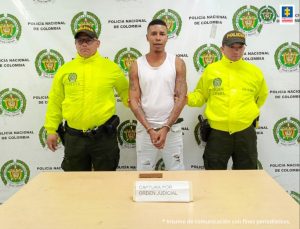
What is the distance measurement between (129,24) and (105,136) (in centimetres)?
104

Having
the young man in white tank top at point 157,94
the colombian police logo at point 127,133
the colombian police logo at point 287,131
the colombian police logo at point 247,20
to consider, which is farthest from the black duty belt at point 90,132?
the colombian police logo at point 287,131

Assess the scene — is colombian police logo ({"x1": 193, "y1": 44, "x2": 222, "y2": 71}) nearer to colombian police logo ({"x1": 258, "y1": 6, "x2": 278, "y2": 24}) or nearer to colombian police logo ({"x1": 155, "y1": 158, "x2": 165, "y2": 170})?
colombian police logo ({"x1": 258, "y1": 6, "x2": 278, "y2": 24})

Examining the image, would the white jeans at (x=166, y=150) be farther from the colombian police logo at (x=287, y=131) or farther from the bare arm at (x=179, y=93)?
the colombian police logo at (x=287, y=131)

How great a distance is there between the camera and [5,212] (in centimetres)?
125

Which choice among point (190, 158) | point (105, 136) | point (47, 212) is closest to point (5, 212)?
A: point (47, 212)

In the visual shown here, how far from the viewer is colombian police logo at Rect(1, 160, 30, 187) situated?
3.05 meters

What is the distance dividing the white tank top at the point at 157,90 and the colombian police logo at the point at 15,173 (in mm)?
1390

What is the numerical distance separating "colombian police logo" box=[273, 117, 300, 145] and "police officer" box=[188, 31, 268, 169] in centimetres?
55

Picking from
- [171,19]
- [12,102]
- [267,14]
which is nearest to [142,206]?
[171,19]

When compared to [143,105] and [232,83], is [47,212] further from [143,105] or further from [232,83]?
[232,83]

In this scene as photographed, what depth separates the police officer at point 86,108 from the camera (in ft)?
8.00

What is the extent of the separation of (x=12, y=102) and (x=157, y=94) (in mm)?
1410

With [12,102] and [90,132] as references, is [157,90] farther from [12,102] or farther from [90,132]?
[12,102]

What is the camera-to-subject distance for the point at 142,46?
9.39ft
